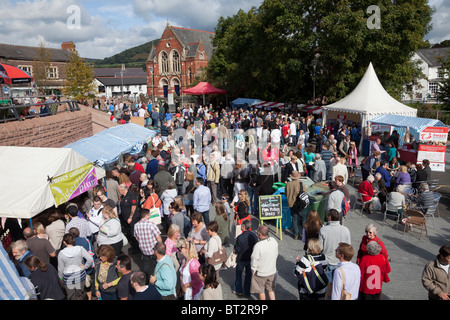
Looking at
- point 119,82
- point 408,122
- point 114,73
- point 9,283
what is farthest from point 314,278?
point 114,73

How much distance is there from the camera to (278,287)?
234 inches

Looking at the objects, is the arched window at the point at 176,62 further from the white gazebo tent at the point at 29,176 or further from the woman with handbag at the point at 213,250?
the woman with handbag at the point at 213,250

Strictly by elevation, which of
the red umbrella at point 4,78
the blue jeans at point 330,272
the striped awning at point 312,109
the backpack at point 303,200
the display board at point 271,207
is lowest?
the blue jeans at point 330,272

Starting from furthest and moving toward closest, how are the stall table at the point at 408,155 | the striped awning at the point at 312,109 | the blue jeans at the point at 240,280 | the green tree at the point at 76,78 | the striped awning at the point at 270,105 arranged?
1. the green tree at the point at 76,78
2. the striped awning at the point at 270,105
3. the striped awning at the point at 312,109
4. the stall table at the point at 408,155
5. the blue jeans at the point at 240,280

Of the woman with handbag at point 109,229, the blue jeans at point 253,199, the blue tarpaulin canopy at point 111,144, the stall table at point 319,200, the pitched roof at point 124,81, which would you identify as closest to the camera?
the woman with handbag at point 109,229

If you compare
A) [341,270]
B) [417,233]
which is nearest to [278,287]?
[341,270]

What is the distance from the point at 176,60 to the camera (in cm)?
6281

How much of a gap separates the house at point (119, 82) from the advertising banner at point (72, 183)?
67031mm

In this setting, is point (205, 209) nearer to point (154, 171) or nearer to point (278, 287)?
point (278, 287)

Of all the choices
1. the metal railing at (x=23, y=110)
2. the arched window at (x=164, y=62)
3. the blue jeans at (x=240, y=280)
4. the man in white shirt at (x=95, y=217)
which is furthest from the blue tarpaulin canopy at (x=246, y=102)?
the arched window at (x=164, y=62)

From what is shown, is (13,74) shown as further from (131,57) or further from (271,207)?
(131,57)

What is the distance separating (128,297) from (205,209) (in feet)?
10.4

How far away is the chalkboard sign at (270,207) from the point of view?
7637mm

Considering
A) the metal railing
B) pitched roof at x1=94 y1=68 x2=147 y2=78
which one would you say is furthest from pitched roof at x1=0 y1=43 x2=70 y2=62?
the metal railing
